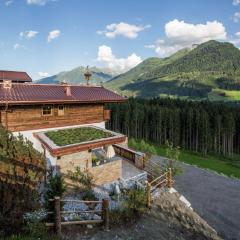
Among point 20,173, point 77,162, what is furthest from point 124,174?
point 20,173

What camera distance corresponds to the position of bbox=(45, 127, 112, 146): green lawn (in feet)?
58.9

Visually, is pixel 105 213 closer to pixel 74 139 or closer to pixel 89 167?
pixel 89 167

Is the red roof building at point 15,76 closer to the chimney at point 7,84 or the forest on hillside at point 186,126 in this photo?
the chimney at point 7,84

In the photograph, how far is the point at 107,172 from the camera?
59.0 feet

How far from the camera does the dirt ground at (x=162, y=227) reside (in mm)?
11539

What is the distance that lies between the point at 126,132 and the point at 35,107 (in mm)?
57294

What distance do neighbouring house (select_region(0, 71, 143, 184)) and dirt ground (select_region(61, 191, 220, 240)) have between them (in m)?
4.21

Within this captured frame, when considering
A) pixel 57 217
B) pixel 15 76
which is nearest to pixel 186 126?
pixel 15 76

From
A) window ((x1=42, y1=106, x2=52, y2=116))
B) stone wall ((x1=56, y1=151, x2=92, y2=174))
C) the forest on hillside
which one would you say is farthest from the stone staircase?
the forest on hillside

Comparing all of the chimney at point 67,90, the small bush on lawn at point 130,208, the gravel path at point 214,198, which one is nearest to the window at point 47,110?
the chimney at point 67,90

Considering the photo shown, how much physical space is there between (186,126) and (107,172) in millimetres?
54794

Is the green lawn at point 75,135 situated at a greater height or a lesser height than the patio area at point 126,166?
greater

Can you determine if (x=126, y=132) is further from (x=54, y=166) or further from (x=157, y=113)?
(x=54, y=166)

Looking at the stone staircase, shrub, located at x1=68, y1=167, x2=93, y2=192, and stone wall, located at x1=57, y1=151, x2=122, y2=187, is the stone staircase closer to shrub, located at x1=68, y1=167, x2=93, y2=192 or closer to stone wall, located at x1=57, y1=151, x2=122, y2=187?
stone wall, located at x1=57, y1=151, x2=122, y2=187
